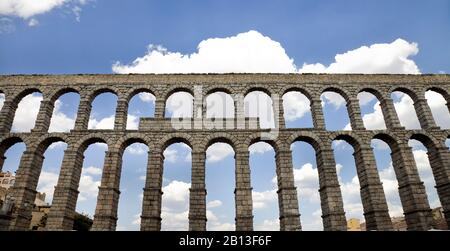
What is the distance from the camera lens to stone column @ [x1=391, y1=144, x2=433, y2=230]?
18.9 meters

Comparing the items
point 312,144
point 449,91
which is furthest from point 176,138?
point 449,91

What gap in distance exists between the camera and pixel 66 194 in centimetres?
1889

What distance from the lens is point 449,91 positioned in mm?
23000

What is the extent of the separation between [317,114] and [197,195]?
9766mm

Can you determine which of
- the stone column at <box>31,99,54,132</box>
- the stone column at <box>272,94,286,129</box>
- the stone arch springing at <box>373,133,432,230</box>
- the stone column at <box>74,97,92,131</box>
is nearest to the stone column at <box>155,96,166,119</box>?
the stone column at <box>74,97,92,131</box>

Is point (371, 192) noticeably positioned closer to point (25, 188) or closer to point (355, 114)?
point (355, 114)

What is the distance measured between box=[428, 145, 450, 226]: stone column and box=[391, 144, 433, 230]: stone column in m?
1.59

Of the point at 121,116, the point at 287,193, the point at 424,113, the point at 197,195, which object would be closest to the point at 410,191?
the point at 424,113

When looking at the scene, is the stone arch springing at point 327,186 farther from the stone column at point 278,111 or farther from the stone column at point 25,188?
the stone column at point 25,188

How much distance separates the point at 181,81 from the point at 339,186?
1262cm

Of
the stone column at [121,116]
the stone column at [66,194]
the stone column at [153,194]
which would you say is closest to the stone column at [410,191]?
the stone column at [153,194]
